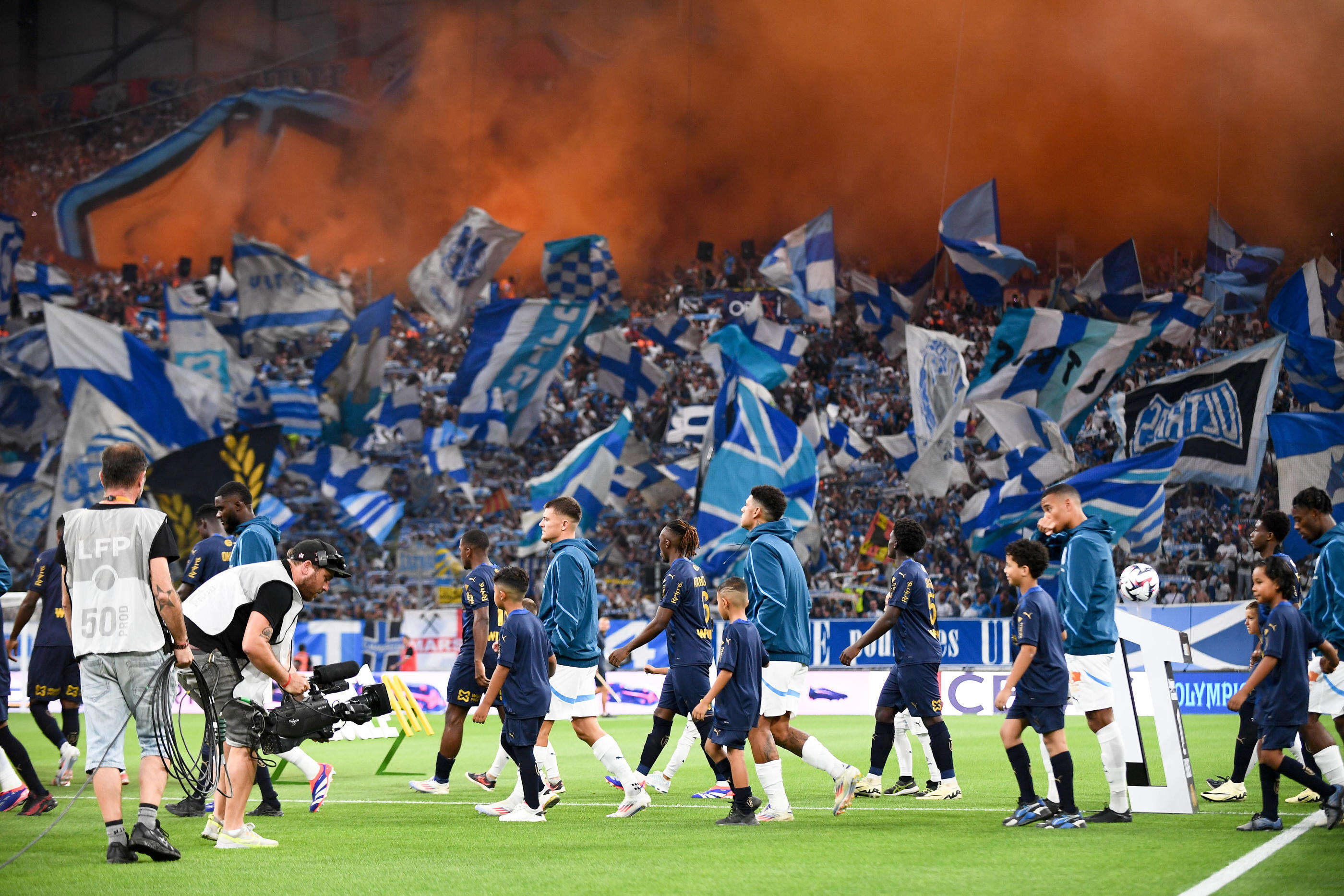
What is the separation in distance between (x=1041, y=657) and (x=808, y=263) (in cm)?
2258

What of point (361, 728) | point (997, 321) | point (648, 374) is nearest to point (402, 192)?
point (648, 374)

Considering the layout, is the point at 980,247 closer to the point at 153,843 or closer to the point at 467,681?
the point at 467,681

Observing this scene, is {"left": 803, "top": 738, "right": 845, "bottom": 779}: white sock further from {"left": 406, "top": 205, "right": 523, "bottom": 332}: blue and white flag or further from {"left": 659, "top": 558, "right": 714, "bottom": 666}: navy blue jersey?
{"left": 406, "top": 205, "right": 523, "bottom": 332}: blue and white flag

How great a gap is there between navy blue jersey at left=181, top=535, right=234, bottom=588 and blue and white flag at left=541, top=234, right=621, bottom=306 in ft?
72.0

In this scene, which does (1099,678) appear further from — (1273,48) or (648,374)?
(1273,48)

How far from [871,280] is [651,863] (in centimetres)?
3011

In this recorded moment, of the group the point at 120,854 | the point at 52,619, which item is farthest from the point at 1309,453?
the point at 120,854

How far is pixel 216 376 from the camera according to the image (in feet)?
106

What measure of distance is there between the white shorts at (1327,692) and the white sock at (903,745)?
123 inches

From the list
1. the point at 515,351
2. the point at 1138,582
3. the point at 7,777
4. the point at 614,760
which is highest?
the point at 515,351

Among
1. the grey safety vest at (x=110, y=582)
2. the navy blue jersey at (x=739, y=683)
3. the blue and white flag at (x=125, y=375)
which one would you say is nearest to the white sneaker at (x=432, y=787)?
the navy blue jersey at (x=739, y=683)

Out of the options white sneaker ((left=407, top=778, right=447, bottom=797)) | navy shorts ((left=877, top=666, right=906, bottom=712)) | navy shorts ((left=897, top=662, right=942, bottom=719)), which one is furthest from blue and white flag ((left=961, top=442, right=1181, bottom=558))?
white sneaker ((left=407, top=778, right=447, bottom=797))

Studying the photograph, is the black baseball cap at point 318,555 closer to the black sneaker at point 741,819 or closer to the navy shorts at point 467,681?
the black sneaker at point 741,819

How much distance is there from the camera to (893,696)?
1074 centimetres
